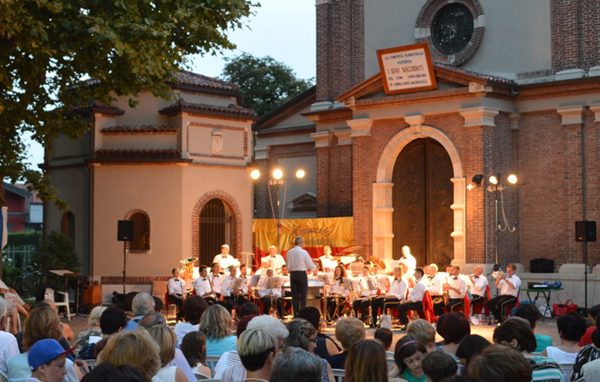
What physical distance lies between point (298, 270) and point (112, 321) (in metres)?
A: 13.1

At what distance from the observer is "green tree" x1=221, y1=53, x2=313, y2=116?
58344mm

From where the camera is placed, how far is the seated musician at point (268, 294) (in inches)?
989

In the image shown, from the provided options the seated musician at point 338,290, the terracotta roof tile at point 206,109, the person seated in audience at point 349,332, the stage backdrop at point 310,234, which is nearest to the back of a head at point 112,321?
the person seated in audience at point 349,332

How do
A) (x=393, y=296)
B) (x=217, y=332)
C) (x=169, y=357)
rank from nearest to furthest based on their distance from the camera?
(x=169, y=357), (x=217, y=332), (x=393, y=296)

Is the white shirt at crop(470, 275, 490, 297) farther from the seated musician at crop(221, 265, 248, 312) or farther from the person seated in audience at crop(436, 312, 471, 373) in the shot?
the person seated in audience at crop(436, 312, 471, 373)

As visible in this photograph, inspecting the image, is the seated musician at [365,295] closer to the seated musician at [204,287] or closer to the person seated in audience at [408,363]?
the seated musician at [204,287]

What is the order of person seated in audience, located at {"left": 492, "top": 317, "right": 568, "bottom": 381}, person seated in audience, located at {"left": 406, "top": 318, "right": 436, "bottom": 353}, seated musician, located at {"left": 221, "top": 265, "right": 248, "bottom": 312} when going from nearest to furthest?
person seated in audience, located at {"left": 492, "top": 317, "right": 568, "bottom": 381} → person seated in audience, located at {"left": 406, "top": 318, "right": 436, "bottom": 353} → seated musician, located at {"left": 221, "top": 265, "right": 248, "bottom": 312}

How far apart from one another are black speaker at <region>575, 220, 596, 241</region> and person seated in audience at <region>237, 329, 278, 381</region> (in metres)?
19.8

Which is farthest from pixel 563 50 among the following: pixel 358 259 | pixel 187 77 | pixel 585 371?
pixel 585 371

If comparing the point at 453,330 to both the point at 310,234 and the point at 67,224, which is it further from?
the point at 67,224

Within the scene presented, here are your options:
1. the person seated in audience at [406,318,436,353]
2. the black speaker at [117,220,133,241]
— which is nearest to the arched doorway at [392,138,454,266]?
the black speaker at [117,220,133,241]

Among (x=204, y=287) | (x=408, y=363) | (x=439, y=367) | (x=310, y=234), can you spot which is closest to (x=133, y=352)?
(x=439, y=367)

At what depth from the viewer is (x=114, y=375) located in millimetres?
4262

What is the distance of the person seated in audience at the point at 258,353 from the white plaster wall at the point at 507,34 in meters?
23.4
